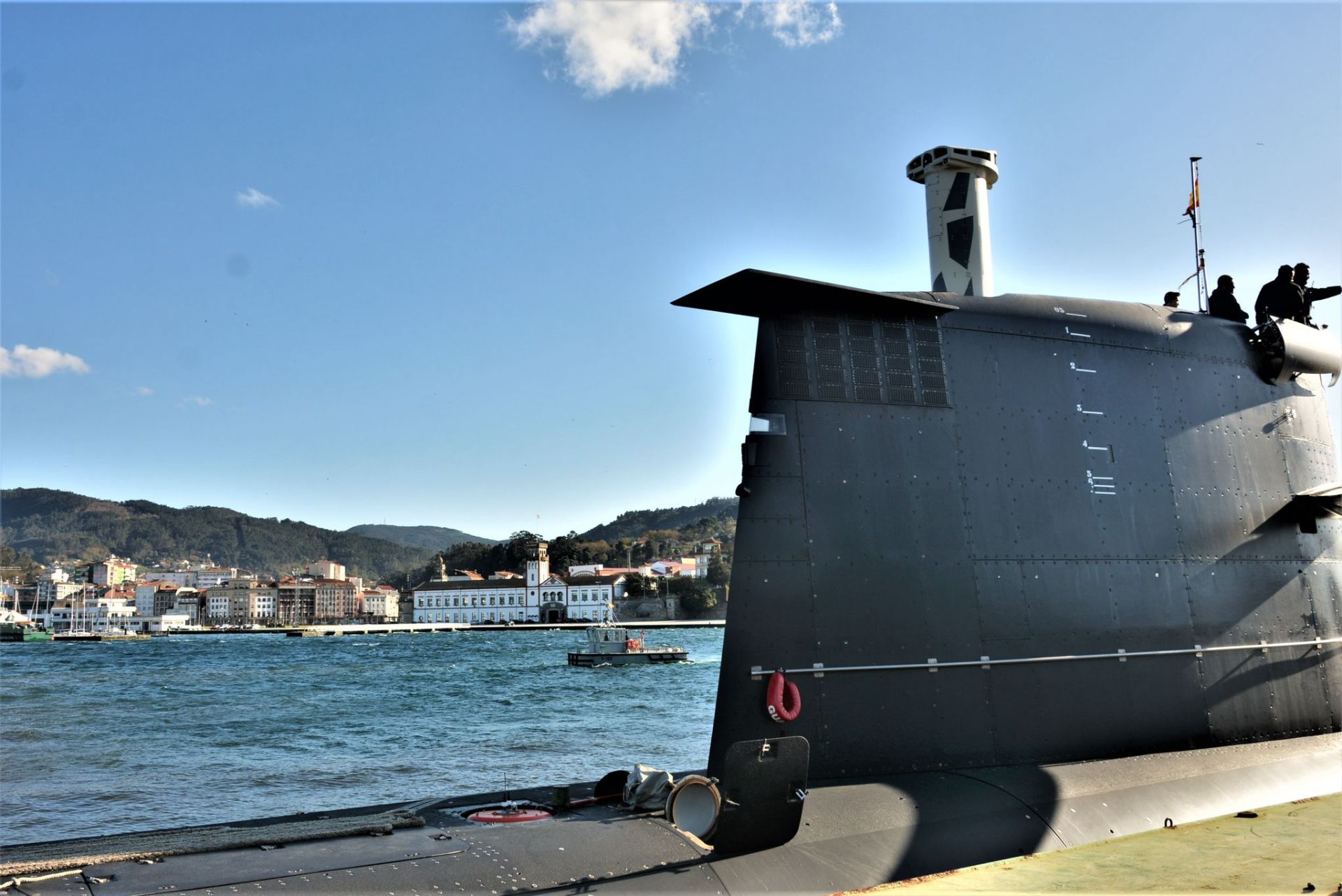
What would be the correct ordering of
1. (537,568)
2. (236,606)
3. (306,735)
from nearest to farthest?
(306,735), (537,568), (236,606)

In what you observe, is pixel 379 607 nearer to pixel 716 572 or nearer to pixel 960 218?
pixel 716 572

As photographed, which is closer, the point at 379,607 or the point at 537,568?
the point at 537,568

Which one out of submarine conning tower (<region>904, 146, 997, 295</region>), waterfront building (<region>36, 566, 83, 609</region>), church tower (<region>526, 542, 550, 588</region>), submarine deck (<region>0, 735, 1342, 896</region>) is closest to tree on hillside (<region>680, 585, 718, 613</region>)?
church tower (<region>526, 542, 550, 588</region>)

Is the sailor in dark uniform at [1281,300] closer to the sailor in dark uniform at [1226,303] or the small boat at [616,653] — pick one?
the sailor in dark uniform at [1226,303]

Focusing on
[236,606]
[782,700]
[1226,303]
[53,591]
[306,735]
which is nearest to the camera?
Answer: [782,700]

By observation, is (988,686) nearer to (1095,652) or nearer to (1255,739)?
(1095,652)

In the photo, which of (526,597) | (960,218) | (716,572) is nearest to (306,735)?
(960,218)

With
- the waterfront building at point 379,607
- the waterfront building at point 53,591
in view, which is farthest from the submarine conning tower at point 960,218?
the waterfront building at point 53,591

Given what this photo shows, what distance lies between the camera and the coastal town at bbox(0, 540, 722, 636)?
141750 mm

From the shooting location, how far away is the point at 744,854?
20.1ft

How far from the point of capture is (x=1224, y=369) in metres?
9.48

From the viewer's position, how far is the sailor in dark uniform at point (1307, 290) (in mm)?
10008

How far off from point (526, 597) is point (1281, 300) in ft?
468

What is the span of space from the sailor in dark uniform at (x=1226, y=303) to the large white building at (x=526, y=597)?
127862 mm
